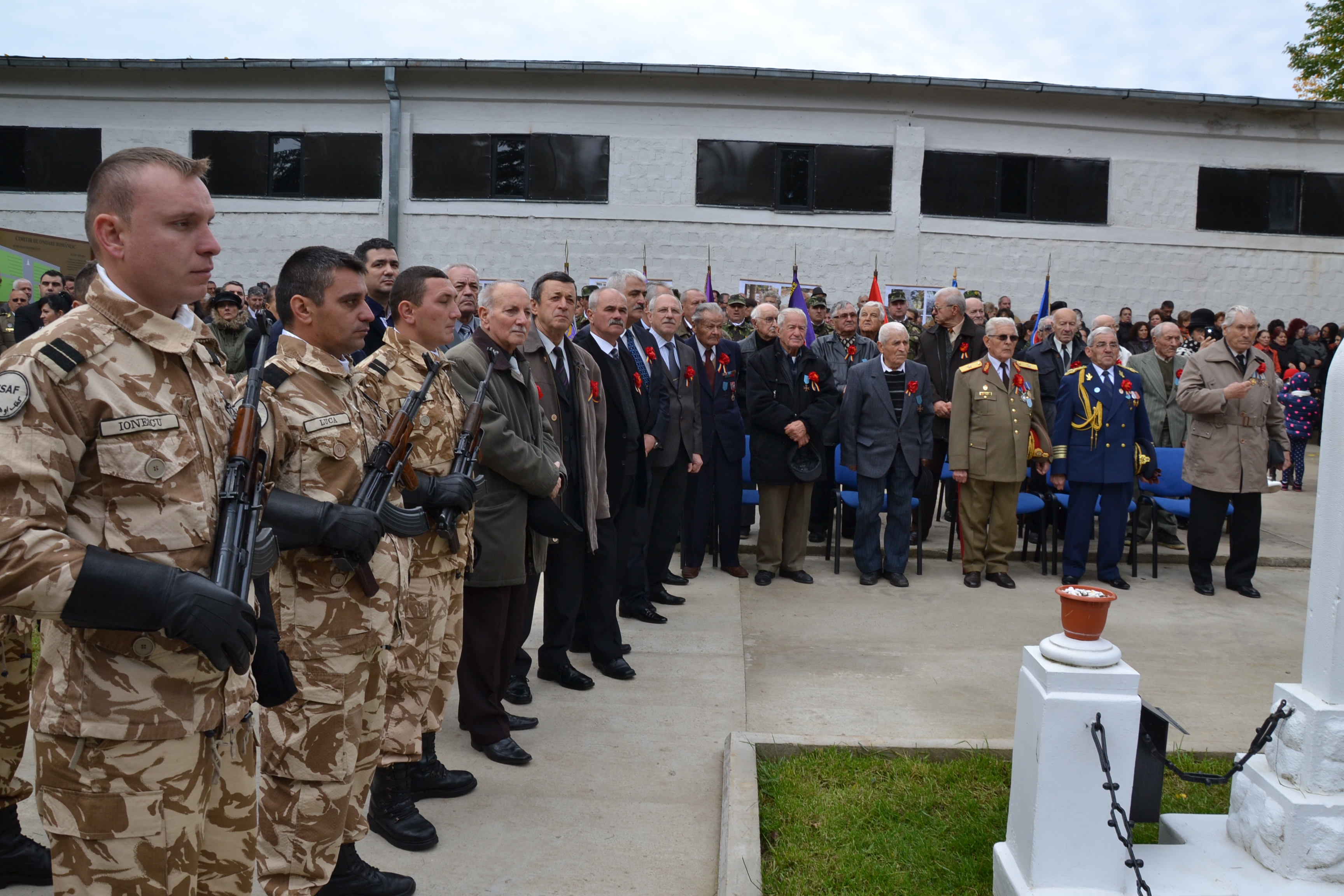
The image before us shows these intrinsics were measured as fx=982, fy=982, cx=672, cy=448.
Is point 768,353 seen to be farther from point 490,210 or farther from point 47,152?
point 47,152

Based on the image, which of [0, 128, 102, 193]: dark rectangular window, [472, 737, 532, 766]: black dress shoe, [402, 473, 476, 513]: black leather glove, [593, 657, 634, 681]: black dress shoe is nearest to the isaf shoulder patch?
[402, 473, 476, 513]: black leather glove

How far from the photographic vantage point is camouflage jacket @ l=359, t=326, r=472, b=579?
380cm

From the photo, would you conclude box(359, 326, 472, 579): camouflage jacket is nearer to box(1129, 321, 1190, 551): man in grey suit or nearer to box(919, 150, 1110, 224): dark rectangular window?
box(1129, 321, 1190, 551): man in grey suit

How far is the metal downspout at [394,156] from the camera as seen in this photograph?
16.8m

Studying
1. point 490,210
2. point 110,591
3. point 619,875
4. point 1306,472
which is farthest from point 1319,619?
point 490,210

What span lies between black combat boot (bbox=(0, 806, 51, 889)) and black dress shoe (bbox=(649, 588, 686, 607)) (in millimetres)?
4488

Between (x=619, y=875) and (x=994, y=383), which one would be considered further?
(x=994, y=383)

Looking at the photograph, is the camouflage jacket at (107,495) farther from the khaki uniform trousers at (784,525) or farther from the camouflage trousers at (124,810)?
the khaki uniform trousers at (784,525)

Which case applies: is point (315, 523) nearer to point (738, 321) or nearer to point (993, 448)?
point (993, 448)

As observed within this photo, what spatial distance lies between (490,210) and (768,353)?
10397 mm

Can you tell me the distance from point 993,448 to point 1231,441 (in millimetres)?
1871

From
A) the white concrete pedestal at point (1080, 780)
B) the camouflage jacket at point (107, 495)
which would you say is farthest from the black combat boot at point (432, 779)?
the white concrete pedestal at point (1080, 780)

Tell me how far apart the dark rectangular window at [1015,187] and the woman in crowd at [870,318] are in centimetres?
843

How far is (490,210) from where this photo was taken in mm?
17125
